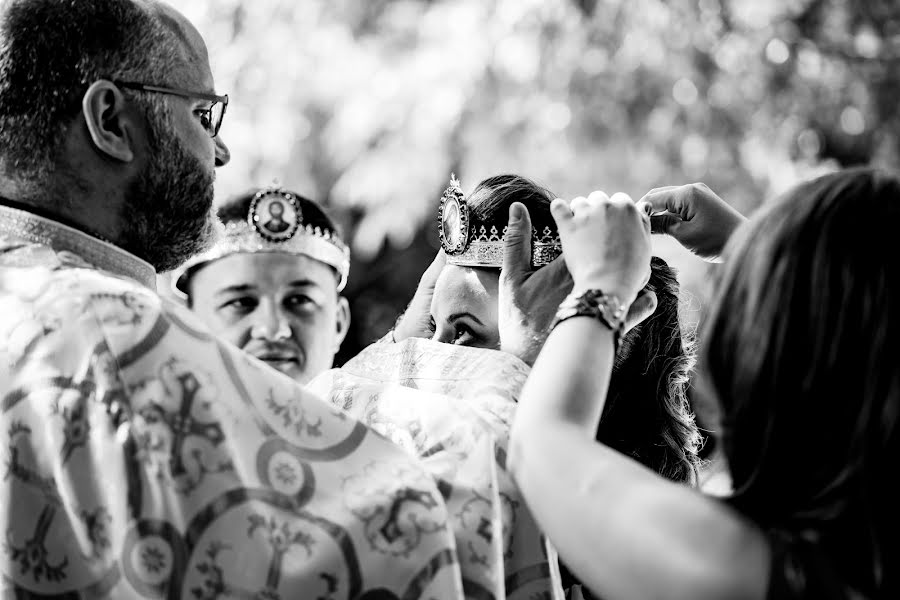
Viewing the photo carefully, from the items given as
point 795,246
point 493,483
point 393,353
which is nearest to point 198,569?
point 493,483

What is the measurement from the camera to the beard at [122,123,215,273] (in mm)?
2432

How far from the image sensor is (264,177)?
24.4 feet

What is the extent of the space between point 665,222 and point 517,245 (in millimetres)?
339

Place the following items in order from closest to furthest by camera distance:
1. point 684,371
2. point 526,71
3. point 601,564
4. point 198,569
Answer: point 601,564
point 198,569
point 684,371
point 526,71

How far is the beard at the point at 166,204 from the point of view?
243 centimetres

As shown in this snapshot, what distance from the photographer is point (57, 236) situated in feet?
7.49

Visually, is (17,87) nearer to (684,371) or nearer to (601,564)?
(601,564)

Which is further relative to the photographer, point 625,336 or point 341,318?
point 341,318

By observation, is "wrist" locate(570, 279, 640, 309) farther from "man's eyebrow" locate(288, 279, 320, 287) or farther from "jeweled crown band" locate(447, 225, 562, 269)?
"man's eyebrow" locate(288, 279, 320, 287)

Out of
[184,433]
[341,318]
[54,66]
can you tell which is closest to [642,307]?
[184,433]

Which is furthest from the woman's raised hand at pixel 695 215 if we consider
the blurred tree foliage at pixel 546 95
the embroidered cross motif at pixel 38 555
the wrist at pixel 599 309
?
the blurred tree foliage at pixel 546 95

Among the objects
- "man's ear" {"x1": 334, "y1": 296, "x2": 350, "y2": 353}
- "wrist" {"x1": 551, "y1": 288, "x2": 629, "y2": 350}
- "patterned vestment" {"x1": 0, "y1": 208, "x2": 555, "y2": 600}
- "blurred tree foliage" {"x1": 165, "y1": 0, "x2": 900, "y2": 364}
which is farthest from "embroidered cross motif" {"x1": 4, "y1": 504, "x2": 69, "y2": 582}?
"blurred tree foliage" {"x1": 165, "y1": 0, "x2": 900, "y2": 364}

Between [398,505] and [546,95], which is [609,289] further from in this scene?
[546,95]

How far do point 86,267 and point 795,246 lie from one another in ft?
4.23
